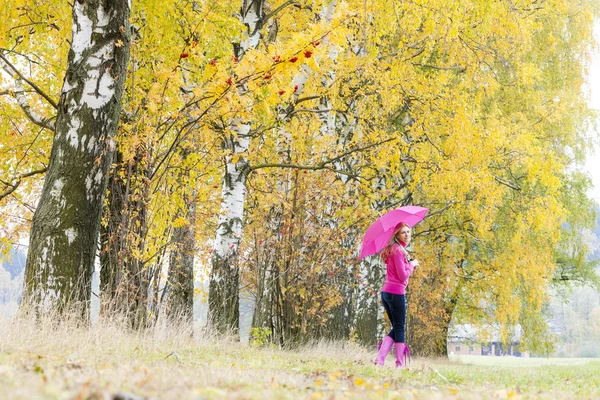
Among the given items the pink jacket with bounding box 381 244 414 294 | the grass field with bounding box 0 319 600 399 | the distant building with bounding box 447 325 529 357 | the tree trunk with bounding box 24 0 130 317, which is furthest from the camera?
the distant building with bounding box 447 325 529 357

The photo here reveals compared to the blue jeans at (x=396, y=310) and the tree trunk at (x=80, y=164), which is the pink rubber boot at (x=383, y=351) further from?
the tree trunk at (x=80, y=164)

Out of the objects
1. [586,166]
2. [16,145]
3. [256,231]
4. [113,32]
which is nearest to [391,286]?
[256,231]

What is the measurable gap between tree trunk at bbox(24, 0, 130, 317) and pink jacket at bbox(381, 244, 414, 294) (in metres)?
3.03

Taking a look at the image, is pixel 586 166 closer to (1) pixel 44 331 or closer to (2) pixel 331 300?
(2) pixel 331 300

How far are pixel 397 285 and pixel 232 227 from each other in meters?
2.89

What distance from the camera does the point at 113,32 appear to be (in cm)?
641

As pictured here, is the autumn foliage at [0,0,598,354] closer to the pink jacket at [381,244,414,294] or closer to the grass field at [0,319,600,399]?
the grass field at [0,319,600,399]

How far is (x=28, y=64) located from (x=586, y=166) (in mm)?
14296

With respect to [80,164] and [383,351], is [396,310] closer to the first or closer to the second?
[383,351]

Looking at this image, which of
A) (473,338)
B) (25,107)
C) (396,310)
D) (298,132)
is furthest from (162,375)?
(473,338)

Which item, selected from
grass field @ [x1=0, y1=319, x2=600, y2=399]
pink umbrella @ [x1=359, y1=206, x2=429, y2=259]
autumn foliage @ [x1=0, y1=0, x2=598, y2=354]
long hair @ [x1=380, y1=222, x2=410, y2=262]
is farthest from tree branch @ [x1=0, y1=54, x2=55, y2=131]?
long hair @ [x1=380, y1=222, x2=410, y2=262]

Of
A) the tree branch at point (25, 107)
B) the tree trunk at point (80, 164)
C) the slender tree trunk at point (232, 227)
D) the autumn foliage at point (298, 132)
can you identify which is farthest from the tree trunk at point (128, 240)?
the tree branch at point (25, 107)

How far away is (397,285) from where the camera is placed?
6930 millimetres

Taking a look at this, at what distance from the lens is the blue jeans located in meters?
6.95
